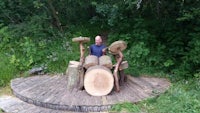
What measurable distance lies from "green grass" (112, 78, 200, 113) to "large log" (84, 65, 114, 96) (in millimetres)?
521

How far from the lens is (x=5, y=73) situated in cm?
879

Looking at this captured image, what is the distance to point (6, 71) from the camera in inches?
349

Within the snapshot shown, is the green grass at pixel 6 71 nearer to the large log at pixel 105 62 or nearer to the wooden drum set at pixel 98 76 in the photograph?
the wooden drum set at pixel 98 76

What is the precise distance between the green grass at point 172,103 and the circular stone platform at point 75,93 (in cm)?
17

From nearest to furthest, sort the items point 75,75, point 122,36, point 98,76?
point 98,76
point 75,75
point 122,36

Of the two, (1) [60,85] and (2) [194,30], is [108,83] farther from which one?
(2) [194,30]

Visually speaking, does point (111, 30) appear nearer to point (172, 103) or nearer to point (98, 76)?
point (98, 76)

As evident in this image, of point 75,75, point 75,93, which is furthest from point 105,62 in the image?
point 75,93

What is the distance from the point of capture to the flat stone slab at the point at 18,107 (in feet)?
22.8

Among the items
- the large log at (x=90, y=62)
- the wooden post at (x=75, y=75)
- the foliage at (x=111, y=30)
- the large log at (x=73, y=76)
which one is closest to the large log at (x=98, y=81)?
the large log at (x=90, y=62)

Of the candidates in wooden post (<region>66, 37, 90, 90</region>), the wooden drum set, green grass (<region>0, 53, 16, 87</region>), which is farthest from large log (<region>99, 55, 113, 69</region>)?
green grass (<region>0, 53, 16, 87</region>)

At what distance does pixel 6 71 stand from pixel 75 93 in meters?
2.29

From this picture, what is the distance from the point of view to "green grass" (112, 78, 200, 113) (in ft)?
21.0

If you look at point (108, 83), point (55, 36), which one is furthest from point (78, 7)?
point (108, 83)
